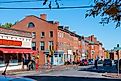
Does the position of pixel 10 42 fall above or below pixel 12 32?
below

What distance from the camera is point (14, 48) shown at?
52406mm

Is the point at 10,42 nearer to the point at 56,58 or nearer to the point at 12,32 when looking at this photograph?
the point at 12,32

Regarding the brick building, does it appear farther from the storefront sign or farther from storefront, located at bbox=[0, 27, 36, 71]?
the storefront sign

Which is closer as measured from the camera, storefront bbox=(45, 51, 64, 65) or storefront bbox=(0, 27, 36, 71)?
storefront bbox=(0, 27, 36, 71)

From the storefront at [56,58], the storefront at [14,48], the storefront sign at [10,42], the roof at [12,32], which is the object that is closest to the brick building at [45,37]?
the storefront at [56,58]

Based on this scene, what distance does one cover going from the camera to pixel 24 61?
55938mm

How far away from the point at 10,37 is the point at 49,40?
105ft

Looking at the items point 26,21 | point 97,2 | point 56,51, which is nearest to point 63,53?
point 56,51

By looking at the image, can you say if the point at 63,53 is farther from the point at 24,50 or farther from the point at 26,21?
the point at 24,50

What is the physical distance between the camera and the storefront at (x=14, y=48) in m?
49.0

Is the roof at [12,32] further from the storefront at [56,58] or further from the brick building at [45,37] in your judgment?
the storefront at [56,58]

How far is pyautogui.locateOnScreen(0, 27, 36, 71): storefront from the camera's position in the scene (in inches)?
1929

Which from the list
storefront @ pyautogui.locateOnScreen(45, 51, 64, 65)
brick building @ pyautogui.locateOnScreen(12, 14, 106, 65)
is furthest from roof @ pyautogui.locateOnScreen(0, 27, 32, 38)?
storefront @ pyautogui.locateOnScreen(45, 51, 64, 65)

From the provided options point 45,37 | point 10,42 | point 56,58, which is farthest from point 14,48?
point 56,58
